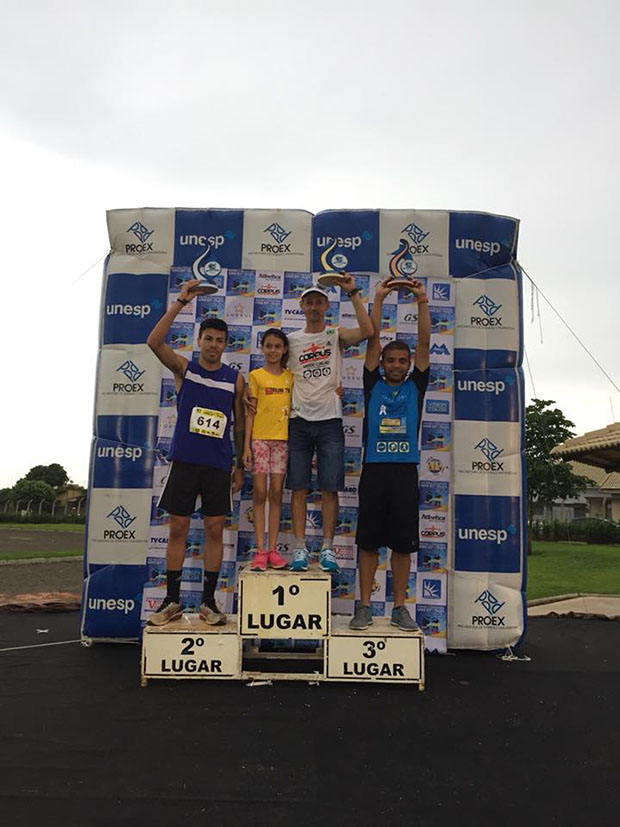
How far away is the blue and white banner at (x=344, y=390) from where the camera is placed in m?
4.45

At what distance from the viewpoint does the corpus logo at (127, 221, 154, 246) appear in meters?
4.81

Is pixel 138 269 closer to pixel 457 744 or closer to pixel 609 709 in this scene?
pixel 457 744

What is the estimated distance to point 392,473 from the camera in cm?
385

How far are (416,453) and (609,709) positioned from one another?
1779mm

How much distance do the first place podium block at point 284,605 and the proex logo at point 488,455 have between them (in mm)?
1619

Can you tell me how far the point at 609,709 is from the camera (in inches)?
129

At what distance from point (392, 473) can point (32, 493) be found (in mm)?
47464

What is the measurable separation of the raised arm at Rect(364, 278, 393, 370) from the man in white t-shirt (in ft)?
0.28

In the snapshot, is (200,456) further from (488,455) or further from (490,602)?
(490,602)

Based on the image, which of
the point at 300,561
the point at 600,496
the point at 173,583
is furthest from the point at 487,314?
the point at 600,496

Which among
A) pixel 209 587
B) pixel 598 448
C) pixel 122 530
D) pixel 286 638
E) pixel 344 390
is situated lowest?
pixel 286 638

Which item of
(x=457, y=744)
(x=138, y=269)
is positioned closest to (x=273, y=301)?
(x=138, y=269)

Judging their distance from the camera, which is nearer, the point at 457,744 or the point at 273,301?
the point at 457,744

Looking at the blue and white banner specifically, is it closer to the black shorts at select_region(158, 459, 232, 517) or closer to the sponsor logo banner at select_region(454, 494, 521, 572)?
the sponsor logo banner at select_region(454, 494, 521, 572)
